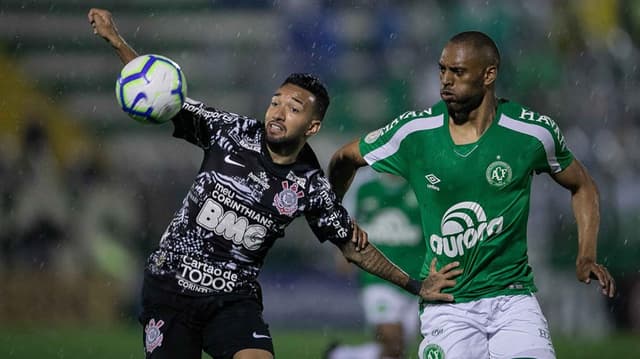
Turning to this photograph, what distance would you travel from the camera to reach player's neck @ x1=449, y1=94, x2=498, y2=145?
6668 millimetres

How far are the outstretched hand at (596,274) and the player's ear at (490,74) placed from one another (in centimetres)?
115

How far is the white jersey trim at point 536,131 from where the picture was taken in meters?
6.63

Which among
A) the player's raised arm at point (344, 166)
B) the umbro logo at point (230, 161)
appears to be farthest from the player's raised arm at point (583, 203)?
the umbro logo at point (230, 161)

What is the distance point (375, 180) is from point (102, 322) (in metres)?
6.26

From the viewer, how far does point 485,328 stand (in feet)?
21.5

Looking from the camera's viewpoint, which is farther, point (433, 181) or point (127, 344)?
point (127, 344)

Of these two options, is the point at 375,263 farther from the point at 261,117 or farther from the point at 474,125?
the point at 261,117

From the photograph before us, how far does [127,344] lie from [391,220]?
4379mm

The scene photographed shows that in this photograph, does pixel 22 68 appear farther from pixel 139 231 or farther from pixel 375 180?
pixel 375 180

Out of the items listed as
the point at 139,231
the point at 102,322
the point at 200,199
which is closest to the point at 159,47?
the point at 139,231

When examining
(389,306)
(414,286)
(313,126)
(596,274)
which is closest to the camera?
(596,274)

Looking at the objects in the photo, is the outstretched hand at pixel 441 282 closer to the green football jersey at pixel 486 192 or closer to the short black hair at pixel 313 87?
the green football jersey at pixel 486 192

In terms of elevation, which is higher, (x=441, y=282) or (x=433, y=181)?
(x=433, y=181)

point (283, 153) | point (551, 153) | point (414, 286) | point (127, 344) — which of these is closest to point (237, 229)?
point (283, 153)
